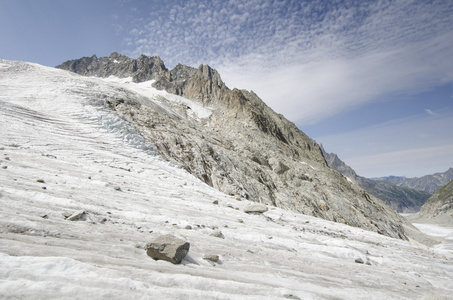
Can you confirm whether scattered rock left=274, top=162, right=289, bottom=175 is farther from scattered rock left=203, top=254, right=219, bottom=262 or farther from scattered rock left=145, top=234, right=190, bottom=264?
scattered rock left=145, top=234, right=190, bottom=264

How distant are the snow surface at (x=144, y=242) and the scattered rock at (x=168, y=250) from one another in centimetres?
17

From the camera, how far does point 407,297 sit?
21.2ft

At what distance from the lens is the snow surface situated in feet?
13.1

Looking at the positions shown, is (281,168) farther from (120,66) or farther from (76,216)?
(120,66)

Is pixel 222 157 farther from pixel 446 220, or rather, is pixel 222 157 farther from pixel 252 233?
pixel 446 220

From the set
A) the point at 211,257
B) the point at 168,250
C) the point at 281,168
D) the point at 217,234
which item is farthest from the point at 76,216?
the point at 281,168

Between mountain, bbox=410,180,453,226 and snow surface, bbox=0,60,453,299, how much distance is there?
160503mm

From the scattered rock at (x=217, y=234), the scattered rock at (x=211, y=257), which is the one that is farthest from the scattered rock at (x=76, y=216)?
the scattered rock at (x=217, y=234)

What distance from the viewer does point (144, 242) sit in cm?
601

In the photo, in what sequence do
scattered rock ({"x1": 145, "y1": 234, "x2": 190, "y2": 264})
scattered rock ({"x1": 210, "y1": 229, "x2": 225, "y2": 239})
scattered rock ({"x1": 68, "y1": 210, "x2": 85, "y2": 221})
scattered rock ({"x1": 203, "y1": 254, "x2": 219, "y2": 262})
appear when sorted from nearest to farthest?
1. scattered rock ({"x1": 145, "y1": 234, "x2": 190, "y2": 264})
2. scattered rock ({"x1": 203, "y1": 254, "x2": 219, "y2": 262})
3. scattered rock ({"x1": 68, "y1": 210, "x2": 85, "y2": 221})
4. scattered rock ({"x1": 210, "y1": 229, "x2": 225, "y2": 239})

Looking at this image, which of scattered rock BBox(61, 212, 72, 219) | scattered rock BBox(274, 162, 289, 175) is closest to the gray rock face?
scattered rock BBox(274, 162, 289, 175)

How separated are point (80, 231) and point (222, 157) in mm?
23245

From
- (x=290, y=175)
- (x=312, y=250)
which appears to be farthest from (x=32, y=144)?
(x=290, y=175)

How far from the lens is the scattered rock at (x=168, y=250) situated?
5136 mm
